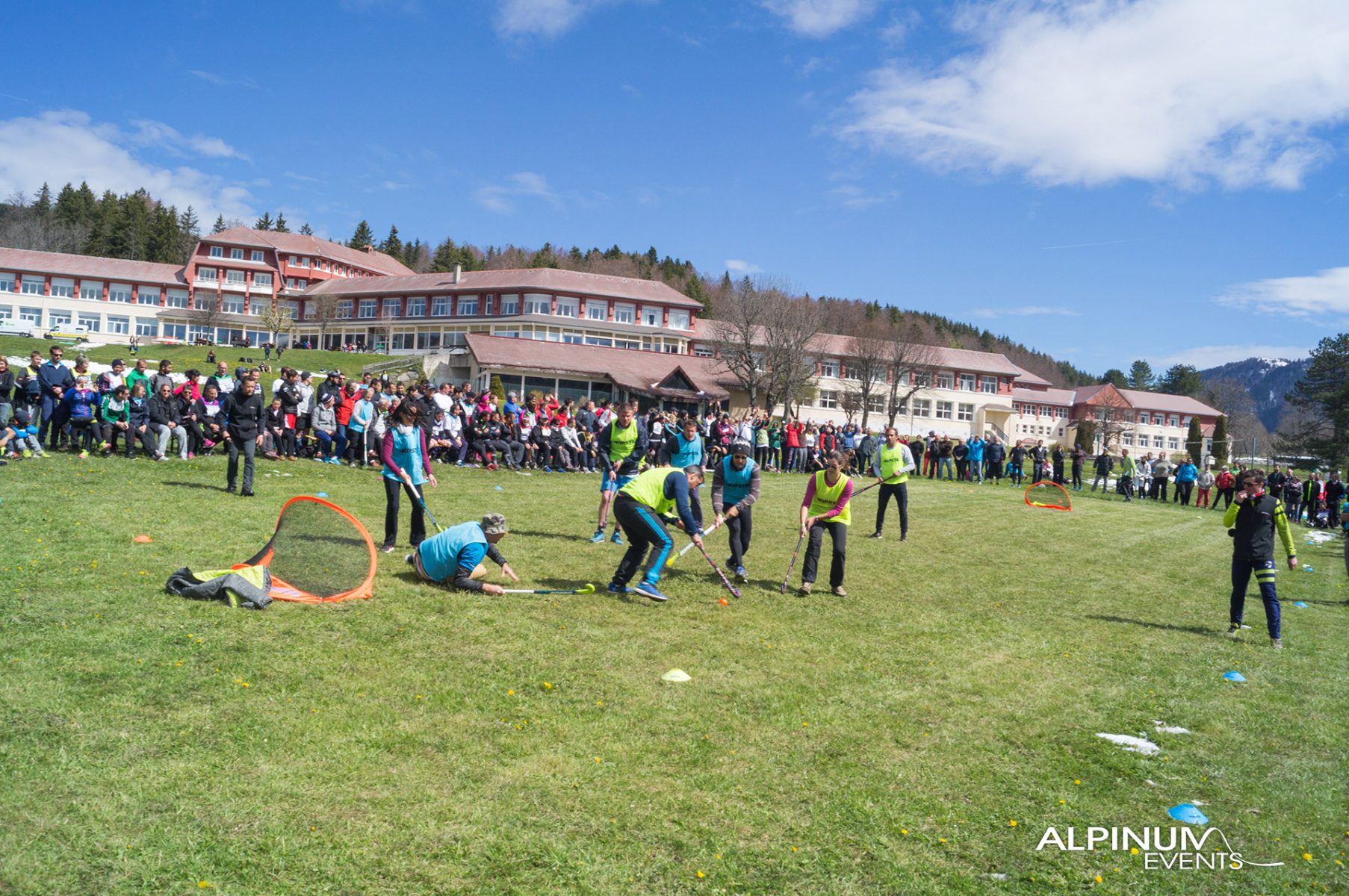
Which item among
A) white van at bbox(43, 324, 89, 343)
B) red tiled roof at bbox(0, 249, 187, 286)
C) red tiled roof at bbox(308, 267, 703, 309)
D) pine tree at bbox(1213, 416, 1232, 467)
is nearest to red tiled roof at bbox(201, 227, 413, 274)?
red tiled roof at bbox(0, 249, 187, 286)

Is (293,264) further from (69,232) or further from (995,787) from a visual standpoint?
(995,787)

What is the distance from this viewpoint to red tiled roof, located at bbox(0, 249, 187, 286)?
82.9m

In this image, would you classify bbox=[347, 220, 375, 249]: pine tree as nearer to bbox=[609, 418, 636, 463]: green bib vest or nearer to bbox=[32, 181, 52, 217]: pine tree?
bbox=[32, 181, 52, 217]: pine tree

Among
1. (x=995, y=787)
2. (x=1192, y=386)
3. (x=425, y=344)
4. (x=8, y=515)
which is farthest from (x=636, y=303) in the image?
(x=1192, y=386)

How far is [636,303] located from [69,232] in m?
76.7

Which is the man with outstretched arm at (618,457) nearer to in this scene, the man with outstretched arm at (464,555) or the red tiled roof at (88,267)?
the man with outstretched arm at (464,555)

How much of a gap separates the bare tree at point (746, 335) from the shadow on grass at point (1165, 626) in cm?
5153

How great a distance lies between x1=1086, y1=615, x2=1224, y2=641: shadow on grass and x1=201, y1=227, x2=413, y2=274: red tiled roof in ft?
314

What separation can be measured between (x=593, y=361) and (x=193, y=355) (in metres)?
29.3

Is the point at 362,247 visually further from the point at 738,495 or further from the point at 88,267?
the point at 738,495

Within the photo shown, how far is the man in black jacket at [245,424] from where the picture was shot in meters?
13.9

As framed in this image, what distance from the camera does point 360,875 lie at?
13.5 feet

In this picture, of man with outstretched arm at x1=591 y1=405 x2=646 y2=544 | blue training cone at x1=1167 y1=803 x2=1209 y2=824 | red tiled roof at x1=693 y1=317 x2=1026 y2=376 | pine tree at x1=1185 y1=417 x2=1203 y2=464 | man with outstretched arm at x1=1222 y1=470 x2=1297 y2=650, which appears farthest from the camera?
pine tree at x1=1185 y1=417 x2=1203 y2=464

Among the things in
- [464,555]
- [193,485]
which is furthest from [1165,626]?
[193,485]
